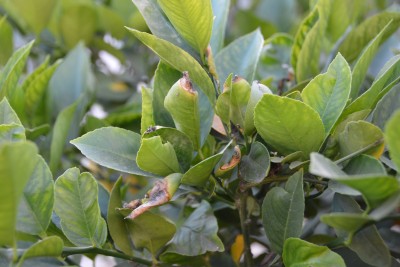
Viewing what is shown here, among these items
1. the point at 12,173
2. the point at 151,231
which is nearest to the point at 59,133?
the point at 151,231

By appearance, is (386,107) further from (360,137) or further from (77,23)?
(77,23)

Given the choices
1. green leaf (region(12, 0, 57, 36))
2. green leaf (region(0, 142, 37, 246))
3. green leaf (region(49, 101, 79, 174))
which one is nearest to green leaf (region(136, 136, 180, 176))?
green leaf (region(0, 142, 37, 246))

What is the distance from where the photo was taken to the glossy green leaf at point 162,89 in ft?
1.86

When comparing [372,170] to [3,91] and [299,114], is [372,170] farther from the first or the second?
[3,91]

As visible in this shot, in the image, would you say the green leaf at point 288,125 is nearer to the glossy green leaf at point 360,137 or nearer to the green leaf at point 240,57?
the glossy green leaf at point 360,137

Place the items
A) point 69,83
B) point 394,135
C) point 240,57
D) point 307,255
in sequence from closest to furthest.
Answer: point 394,135, point 307,255, point 240,57, point 69,83

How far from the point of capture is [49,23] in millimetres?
1007

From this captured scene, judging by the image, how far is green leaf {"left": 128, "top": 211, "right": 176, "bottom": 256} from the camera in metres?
0.56

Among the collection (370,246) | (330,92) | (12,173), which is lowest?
(370,246)

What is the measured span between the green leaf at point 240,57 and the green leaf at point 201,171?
0.13 metres

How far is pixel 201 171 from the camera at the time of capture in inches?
20.1

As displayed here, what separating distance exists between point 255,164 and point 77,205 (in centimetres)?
16

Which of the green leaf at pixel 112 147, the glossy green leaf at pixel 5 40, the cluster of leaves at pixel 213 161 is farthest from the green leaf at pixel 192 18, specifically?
the glossy green leaf at pixel 5 40

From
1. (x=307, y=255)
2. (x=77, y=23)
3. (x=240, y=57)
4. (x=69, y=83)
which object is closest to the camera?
(x=307, y=255)
